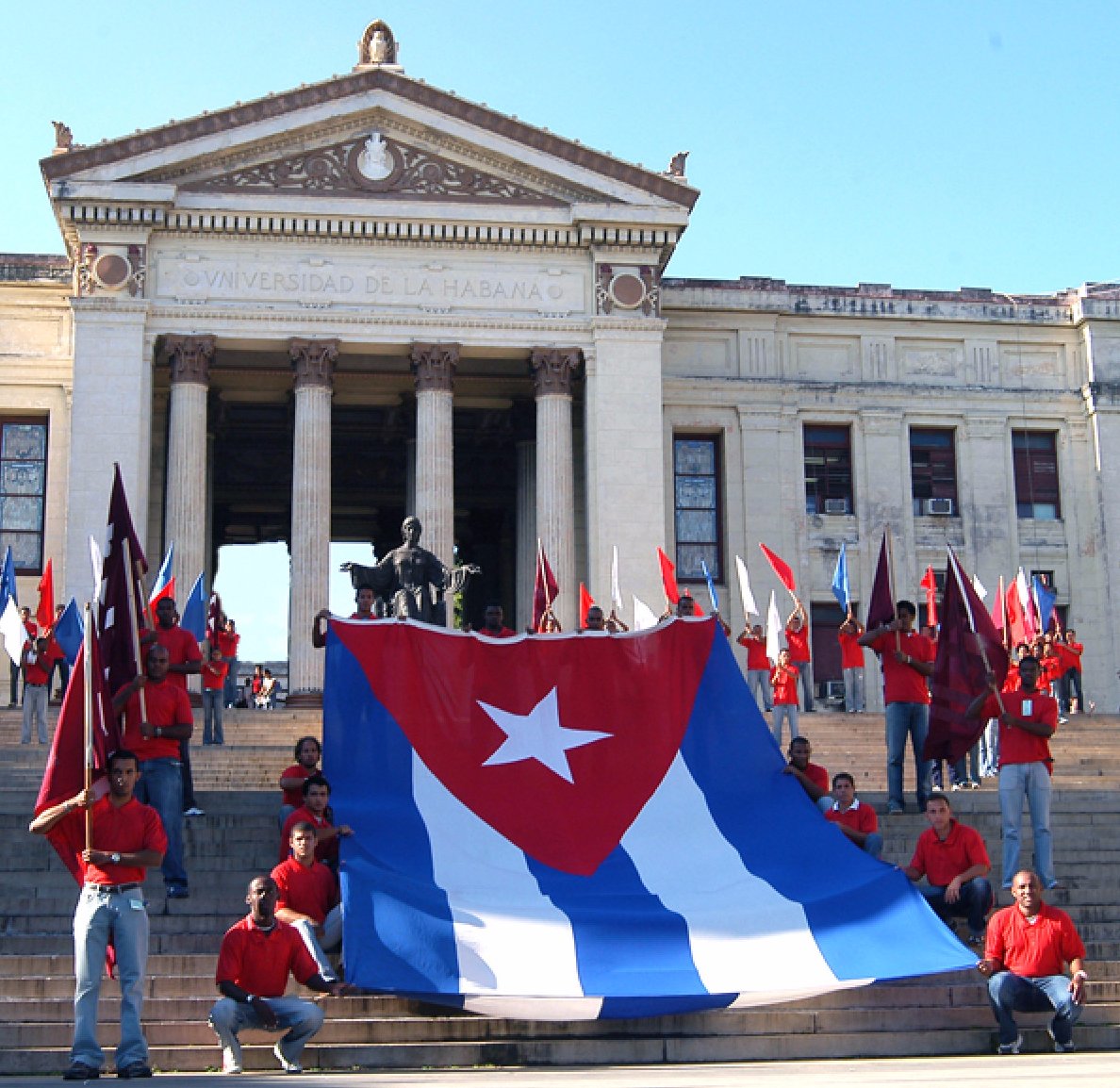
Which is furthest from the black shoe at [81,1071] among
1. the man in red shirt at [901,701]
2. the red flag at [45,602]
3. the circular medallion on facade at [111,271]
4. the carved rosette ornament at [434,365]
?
the circular medallion on facade at [111,271]

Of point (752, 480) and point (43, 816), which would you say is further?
point (752, 480)

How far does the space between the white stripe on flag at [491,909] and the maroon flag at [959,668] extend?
199 inches

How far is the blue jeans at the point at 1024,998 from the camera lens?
10.6 metres

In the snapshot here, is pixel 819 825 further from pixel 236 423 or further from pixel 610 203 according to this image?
pixel 236 423

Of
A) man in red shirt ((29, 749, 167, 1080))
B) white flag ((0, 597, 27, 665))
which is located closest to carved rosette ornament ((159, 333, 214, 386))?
white flag ((0, 597, 27, 665))

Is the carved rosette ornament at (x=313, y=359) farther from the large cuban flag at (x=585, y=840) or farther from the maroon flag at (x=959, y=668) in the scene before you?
the large cuban flag at (x=585, y=840)

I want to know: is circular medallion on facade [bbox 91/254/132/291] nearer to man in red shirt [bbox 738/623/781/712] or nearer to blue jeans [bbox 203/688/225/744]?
blue jeans [bbox 203/688/225/744]

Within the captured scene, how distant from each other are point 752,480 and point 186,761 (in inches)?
859

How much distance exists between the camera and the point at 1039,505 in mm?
37062

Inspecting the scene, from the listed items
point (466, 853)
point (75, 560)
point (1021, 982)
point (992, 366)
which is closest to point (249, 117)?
point (75, 560)

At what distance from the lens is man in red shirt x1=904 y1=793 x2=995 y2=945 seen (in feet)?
40.2

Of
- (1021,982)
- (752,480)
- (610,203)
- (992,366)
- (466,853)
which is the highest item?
(610,203)

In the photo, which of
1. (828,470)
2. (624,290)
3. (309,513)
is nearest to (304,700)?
(309,513)

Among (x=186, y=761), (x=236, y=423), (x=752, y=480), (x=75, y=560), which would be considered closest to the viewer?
(x=186, y=761)
